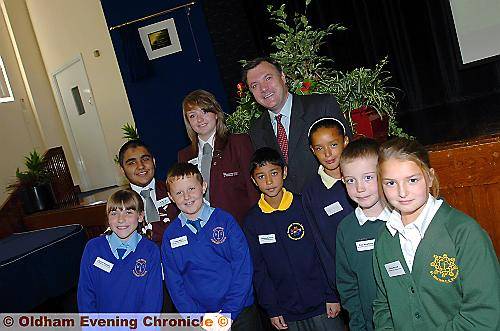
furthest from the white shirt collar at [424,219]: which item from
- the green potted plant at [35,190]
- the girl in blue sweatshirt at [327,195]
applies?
the green potted plant at [35,190]

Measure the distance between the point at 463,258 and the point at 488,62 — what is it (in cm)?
461

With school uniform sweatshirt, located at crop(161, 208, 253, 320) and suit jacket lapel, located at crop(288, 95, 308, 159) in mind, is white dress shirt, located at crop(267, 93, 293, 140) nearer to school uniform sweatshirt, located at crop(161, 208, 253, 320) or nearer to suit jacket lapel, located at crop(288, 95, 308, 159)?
suit jacket lapel, located at crop(288, 95, 308, 159)

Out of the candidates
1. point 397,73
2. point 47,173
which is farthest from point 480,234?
point 47,173

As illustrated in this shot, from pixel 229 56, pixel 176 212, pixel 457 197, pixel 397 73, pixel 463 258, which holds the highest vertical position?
pixel 229 56

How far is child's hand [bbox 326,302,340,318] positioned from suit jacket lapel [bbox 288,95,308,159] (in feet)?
2.22

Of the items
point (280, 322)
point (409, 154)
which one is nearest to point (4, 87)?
point (280, 322)

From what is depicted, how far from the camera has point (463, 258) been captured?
133 centimetres

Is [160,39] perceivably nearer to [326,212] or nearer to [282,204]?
[282,204]

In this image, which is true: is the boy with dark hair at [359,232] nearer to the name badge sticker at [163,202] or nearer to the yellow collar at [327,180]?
the yellow collar at [327,180]

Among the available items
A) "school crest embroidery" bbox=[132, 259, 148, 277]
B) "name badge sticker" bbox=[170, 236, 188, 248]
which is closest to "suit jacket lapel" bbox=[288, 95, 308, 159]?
"name badge sticker" bbox=[170, 236, 188, 248]

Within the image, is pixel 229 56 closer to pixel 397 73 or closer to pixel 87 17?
pixel 397 73

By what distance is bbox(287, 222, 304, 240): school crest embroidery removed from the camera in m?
2.09

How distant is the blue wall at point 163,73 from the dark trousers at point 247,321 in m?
3.26

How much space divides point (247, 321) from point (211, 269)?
0.93 feet
